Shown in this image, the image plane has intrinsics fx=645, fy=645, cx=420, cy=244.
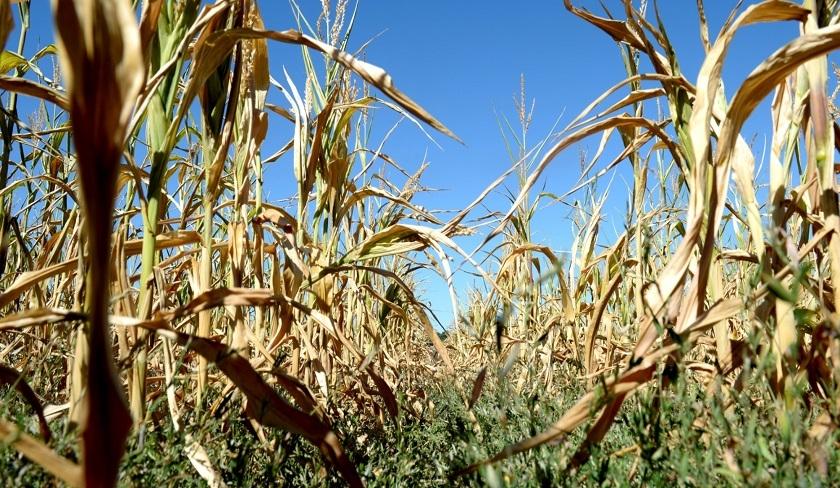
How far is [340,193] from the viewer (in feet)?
7.11

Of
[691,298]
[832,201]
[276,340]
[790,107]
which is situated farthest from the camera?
[276,340]

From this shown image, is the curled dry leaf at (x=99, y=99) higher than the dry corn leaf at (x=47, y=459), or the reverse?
the curled dry leaf at (x=99, y=99)

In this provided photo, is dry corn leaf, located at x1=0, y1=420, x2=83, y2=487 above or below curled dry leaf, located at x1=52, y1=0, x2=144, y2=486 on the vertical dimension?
below

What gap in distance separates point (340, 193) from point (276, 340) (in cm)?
72

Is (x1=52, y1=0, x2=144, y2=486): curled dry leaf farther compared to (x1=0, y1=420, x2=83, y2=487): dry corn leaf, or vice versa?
(x1=0, y1=420, x2=83, y2=487): dry corn leaf

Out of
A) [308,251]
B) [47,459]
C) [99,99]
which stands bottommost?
[47,459]

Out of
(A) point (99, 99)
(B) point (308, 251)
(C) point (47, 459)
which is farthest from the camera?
(B) point (308, 251)

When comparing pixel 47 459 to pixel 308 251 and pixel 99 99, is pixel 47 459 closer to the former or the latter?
pixel 99 99

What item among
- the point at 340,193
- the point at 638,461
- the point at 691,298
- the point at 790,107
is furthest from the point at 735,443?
the point at 340,193

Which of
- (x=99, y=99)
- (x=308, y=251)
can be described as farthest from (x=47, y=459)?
(x=308, y=251)

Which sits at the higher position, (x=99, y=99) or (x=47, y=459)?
(x=99, y=99)

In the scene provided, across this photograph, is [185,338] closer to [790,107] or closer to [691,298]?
[691,298]

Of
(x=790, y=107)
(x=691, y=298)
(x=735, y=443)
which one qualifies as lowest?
(x=735, y=443)

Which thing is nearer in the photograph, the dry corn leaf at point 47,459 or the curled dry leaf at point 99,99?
the curled dry leaf at point 99,99
